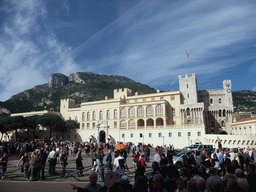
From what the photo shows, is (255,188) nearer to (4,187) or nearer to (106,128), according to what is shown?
(4,187)

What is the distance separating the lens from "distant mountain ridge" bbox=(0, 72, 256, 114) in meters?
98.5

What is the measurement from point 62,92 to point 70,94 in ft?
31.2

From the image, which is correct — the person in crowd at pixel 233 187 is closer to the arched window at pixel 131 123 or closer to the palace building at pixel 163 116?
Result: the palace building at pixel 163 116

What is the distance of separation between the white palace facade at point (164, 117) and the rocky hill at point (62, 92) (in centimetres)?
4792

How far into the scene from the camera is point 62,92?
403ft

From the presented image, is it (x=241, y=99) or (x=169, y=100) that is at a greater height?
(x=241, y=99)

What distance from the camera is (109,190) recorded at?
400 centimetres

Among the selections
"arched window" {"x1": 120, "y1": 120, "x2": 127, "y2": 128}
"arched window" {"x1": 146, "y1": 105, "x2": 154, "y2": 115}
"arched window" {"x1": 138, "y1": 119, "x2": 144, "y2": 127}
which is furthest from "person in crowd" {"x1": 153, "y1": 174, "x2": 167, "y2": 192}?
"arched window" {"x1": 138, "y1": 119, "x2": 144, "y2": 127}

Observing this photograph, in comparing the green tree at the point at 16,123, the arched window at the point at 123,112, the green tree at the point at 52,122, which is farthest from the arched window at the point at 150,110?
the green tree at the point at 16,123

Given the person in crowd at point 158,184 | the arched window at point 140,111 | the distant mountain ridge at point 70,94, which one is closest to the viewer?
the person in crowd at point 158,184

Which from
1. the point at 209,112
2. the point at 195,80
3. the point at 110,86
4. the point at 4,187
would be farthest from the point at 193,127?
the point at 110,86

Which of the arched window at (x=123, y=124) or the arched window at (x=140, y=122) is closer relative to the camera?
the arched window at (x=123, y=124)

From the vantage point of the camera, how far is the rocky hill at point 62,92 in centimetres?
9894

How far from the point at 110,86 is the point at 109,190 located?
120373 mm
